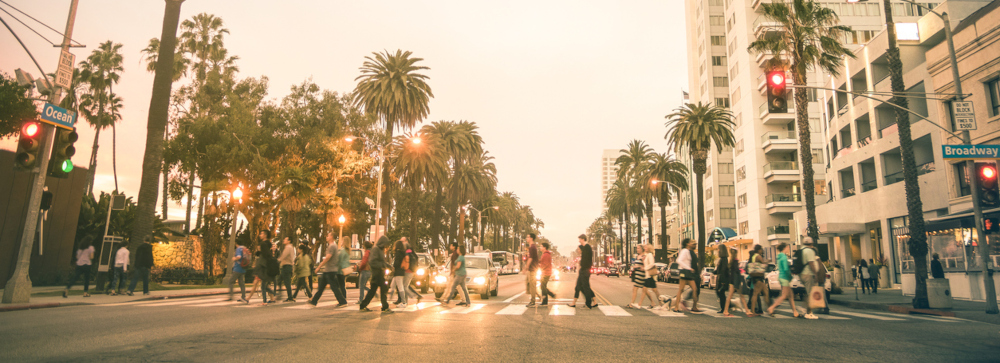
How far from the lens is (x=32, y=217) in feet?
48.9

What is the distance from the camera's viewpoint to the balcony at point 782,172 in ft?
170

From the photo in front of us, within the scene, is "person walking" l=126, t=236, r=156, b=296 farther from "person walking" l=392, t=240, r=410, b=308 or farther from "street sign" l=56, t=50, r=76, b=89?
"person walking" l=392, t=240, r=410, b=308

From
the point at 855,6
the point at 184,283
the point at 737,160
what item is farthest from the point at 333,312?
the point at 855,6

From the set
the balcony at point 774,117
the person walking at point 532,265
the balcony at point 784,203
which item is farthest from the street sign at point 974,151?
the balcony at point 774,117

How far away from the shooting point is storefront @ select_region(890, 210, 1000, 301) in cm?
2250

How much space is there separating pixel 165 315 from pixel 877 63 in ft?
119

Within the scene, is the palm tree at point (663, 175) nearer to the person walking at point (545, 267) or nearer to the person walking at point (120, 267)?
the person walking at point (545, 267)

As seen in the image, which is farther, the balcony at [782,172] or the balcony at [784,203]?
the balcony at [782,172]

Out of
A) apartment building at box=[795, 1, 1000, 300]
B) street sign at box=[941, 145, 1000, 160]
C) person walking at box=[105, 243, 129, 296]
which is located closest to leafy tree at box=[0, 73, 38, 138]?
person walking at box=[105, 243, 129, 296]

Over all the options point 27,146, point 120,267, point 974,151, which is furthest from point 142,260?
point 974,151

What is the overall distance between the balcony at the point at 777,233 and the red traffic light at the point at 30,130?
5065 centimetres

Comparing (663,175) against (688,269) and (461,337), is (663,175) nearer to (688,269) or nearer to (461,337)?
(688,269)

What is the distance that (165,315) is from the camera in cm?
1146

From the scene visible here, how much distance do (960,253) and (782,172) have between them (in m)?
28.1
